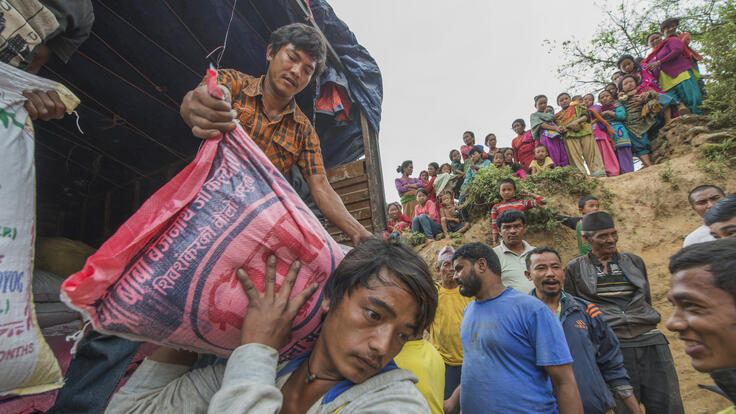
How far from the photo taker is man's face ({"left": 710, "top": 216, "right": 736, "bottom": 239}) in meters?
2.11

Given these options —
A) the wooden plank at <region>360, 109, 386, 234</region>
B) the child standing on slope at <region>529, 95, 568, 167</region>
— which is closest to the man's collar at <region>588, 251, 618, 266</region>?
the wooden plank at <region>360, 109, 386, 234</region>

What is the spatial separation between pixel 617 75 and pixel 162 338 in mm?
Answer: 9497

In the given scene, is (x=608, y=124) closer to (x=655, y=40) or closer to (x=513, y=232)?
(x=655, y=40)

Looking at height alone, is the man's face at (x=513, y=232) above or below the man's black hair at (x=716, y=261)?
above

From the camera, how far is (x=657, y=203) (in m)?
6.09

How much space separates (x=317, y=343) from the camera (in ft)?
3.70

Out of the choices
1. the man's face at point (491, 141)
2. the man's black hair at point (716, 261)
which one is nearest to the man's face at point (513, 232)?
the man's black hair at point (716, 261)

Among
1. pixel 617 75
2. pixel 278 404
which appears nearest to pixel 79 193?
pixel 278 404

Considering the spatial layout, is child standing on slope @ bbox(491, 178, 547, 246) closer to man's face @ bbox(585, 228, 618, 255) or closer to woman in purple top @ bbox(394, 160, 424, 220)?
man's face @ bbox(585, 228, 618, 255)

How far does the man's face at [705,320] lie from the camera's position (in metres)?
1.12

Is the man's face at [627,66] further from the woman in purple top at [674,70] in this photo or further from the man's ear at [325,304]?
the man's ear at [325,304]

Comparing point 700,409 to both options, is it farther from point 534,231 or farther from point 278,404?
point 278,404

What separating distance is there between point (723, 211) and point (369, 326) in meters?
2.64

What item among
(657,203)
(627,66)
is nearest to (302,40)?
(657,203)
